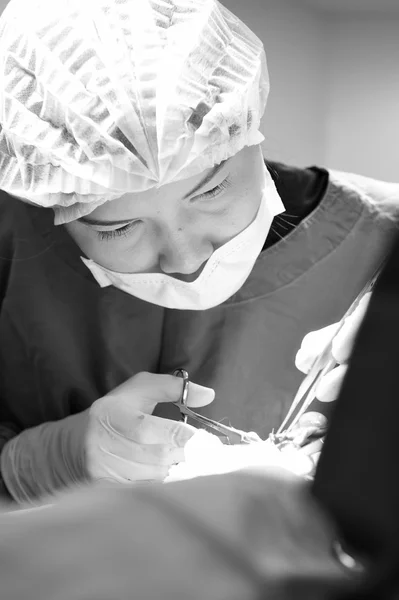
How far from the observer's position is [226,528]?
0.26 metres

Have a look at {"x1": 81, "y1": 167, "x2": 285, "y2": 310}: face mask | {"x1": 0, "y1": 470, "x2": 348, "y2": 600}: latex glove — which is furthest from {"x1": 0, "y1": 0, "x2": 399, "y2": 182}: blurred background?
{"x1": 0, "y1": 470, "x2": 348, "y2": 600}: latex glove

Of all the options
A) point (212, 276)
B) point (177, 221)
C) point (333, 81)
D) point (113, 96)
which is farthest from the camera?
point (333, 81)

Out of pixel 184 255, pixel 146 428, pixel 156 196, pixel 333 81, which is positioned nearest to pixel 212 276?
pixel 184 255

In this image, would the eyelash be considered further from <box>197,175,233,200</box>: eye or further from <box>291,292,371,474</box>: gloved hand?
<box>291,292,371,474</box>: gloved hand

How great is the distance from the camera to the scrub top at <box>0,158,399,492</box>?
145 centimetres

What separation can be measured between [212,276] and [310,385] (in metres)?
0.28

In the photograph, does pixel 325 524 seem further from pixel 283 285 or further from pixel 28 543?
pixel 283 285

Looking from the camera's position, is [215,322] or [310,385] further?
[215,322]

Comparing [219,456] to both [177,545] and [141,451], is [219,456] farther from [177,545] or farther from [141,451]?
[177,545]

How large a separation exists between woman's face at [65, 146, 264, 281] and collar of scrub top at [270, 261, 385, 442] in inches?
10.2

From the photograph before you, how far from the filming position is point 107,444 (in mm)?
1416

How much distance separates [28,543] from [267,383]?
1.28 metres

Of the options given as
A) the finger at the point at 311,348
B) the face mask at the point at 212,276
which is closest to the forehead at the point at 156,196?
the face mask at the point at 212,276

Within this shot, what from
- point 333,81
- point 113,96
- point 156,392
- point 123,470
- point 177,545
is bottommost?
point 123,470
